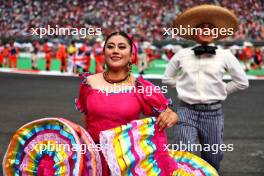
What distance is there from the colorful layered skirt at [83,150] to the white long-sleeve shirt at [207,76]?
0.86 meters

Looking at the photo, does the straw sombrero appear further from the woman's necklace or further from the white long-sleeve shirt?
the woman's necklace

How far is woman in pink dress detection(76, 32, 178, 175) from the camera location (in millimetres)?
2990

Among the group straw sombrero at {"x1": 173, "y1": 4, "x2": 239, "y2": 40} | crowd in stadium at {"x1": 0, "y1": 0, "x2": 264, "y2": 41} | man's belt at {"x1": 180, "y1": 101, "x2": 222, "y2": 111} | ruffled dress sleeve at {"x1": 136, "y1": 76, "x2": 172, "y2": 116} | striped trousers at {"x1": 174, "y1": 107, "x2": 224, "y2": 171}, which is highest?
crowd in stadium at {"x1": 0, "y1": 0, "x2": 264, "y2": 41}

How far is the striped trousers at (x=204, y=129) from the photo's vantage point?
12.0ft

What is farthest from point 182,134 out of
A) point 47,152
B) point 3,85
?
point 3,85

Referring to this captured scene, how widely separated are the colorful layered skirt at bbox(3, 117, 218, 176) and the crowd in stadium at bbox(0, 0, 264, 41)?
79.1ft

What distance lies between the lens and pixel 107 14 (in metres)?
29.7

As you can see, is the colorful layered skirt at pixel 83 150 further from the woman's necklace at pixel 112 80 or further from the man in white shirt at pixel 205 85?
the man in white shirt at pixel 205 85

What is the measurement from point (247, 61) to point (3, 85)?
10113mm

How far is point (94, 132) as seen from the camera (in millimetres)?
3059

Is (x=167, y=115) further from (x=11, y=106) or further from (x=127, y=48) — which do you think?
(x=11, y=106)

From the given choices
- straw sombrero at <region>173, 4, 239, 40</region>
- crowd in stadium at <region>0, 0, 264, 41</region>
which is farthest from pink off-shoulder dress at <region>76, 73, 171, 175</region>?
crowd in stadium at <region>0, 0, 264, 41</region>

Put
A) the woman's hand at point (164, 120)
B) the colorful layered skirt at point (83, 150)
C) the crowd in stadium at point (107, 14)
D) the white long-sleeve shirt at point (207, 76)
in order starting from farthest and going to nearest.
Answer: the crowd in stadium at point (107, 14) → the white long-sleeve shirt at point (207, 76) → the woman's hand at point (164, 120) → the colorful layered skirt at point (83, 150)

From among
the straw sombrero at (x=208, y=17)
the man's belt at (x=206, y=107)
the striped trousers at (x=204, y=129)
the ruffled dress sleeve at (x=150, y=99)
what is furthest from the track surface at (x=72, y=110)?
the ruffled dress sleeve at (x=150, y=99)
